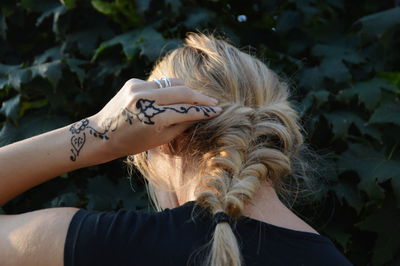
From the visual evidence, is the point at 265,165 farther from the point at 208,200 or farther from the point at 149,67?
the point at 149,67

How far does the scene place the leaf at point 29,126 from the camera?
2.17 meters

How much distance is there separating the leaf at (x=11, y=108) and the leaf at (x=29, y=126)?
0.18 ft

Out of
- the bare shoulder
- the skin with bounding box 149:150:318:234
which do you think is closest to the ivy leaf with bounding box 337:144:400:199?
the skin with bounding box 149:150:318:234

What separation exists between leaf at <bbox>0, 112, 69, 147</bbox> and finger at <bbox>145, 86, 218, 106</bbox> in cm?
84

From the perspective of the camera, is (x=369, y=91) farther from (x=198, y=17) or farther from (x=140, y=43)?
(x=140, y=43)

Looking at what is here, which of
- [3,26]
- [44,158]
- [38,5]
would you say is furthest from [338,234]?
[3,26]

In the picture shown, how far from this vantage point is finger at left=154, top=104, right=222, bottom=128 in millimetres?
1452

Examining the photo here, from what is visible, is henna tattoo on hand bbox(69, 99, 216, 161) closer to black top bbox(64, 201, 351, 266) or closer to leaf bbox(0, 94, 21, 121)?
black top bbox(64, 201, 351, 266)

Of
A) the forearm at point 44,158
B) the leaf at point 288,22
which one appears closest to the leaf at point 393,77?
the leaf at point 288,22

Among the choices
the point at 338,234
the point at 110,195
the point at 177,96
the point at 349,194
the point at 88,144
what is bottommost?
the point at 338,234

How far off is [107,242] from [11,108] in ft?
3.27

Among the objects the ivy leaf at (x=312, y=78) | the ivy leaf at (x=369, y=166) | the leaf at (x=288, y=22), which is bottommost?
A: the ivy leaf at (x=369, y=166)

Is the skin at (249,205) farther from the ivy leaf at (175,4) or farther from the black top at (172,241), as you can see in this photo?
the ivy leaf at (175,4)

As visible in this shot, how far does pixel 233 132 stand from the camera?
4.92 feet
